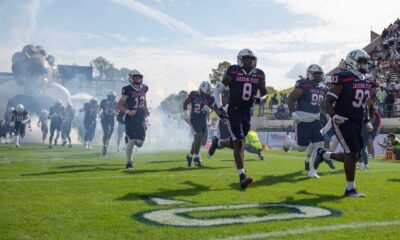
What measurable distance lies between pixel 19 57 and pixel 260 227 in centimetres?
2993

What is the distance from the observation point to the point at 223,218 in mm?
4473

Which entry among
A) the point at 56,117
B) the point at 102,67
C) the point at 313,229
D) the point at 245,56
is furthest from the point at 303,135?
the point at 102,67

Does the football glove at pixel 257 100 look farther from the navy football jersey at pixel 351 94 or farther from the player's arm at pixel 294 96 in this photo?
the player's arm at pixel 294 96

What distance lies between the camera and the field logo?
14.1 ft

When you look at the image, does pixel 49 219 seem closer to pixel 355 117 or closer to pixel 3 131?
pixel 355 117

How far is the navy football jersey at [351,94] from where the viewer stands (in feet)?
21.1

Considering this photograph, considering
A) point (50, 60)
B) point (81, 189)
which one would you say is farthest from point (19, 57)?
point (81, 189)

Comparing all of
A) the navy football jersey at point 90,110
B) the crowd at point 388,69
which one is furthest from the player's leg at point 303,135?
the crowd at point 388,69

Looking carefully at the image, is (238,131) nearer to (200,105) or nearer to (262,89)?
(262,89)

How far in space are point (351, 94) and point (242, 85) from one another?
A: 67.7 inches

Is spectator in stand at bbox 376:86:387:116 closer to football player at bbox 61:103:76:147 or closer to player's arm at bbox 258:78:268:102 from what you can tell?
football player at bbox 61:103:76:147

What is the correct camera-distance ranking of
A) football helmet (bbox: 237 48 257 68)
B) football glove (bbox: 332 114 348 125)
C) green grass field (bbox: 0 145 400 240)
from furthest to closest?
football helmet (bbox: 237 48 257 68)
football glove (bbox: 332 114 348 125)
green grass field (bbox: 0 145 400 240)

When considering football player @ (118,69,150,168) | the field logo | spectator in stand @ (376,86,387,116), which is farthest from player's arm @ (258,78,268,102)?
spectator in stand @ (376,86,387,116)

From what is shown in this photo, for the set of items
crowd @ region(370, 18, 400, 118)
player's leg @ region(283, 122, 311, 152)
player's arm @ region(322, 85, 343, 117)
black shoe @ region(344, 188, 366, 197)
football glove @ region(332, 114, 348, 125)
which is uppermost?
crowd @ region(370, 18, 400, 118)
